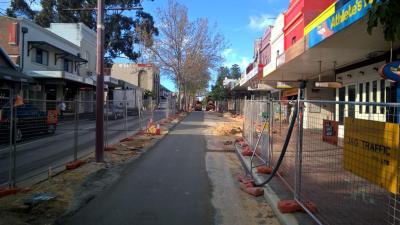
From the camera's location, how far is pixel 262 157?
12.4m

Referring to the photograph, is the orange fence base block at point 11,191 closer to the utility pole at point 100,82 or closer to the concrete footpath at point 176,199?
the concrete footpath at point 176,199

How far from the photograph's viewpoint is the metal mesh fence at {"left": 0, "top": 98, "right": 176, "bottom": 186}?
354 inches

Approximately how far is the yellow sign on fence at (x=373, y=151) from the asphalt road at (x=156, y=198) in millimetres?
2465

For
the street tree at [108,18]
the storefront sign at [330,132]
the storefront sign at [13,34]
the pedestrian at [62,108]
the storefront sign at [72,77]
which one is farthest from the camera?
the street tree at [108,18]

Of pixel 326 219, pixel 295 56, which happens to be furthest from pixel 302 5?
pixel 326 219

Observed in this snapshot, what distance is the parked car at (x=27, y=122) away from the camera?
8.91 m

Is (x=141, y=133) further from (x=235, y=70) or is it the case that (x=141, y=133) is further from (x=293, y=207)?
(x=235, y=70)

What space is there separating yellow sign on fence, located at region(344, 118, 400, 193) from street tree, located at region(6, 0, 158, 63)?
→ 52.8 m

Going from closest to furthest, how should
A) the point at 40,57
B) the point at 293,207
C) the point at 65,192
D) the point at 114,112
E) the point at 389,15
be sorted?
the point at 389,15, the point at 293,207, the point at 65,192, the point at 114,112, the point at 40,57

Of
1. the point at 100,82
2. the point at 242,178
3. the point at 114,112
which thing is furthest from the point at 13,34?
the point at 242,178

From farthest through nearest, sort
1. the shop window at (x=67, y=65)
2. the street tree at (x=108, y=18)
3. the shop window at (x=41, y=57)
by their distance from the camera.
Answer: the street tree at (x=108, y=18) < the shop window at (x=67, y=65) < the shop window at (x=41, y=57)

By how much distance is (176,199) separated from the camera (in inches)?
334

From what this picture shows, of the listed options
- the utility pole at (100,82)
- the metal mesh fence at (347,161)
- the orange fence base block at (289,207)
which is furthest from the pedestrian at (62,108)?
the orange fence base block at (289,207)

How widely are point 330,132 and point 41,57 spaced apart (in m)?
32.8
